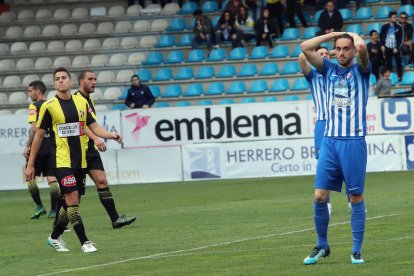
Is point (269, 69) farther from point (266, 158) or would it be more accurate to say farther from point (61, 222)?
point (61, 222)

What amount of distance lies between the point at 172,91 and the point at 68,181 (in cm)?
2116

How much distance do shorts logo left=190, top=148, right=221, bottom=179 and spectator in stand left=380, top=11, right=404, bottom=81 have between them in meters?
6.37

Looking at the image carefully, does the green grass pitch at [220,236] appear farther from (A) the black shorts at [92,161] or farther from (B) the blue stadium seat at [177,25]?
(B) the blue stadium seat at [177,25]

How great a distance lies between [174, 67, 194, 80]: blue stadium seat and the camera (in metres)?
35.2

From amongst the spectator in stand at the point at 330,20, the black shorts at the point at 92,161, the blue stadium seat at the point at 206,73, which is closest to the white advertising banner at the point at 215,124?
the spectator in stand at the point at 330,20

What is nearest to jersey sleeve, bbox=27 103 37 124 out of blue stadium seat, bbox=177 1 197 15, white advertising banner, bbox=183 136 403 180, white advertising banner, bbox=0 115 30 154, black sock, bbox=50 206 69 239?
black sock, bbox=50 206 69 239

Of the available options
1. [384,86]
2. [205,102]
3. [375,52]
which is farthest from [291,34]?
[384,86]

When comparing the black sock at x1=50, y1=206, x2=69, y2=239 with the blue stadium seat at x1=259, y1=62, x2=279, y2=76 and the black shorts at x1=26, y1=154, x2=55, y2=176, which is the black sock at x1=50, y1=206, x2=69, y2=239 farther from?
the blue stadium seat at x1=259, y1=62, x2=279, y2=76

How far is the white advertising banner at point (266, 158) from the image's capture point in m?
28.2

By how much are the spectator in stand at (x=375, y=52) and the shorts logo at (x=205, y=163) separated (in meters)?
5.79

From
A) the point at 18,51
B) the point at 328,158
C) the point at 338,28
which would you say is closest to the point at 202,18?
the point at 338,28

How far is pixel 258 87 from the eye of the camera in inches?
1332

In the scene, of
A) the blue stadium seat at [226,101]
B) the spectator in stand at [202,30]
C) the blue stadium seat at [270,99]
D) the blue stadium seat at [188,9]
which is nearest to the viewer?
the blue stadium seat at [270,99]

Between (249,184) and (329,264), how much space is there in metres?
15.4
